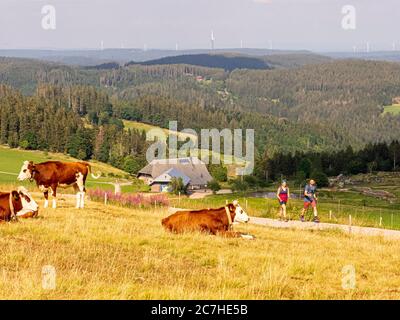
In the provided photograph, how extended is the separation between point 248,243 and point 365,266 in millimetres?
3732

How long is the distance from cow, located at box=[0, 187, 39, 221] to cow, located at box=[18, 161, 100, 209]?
3.69 metres

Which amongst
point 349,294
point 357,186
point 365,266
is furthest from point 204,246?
point 357,186

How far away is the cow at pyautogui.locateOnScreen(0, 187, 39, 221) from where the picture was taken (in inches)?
718

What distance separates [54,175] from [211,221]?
746cm

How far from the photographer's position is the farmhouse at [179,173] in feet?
425

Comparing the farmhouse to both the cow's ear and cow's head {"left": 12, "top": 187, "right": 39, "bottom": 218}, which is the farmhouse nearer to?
cow's head {"left": 12, "top": 187, "right": 39, "bottom": 218}

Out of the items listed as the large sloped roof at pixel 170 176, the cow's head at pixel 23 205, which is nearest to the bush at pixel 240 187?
the large sloped roof at pixel 170 176

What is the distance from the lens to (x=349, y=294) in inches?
459

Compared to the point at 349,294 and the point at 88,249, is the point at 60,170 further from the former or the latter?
the point at 349,294

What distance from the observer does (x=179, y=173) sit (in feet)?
448

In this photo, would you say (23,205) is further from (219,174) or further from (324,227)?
(219,174)

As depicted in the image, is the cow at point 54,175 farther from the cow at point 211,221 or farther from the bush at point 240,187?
the bush at point 240,187

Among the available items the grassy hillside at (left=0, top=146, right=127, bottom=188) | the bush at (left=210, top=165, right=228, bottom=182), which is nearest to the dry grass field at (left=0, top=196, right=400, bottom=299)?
the grassy hillside at (left=0, top=146, right=127, bottom=188)

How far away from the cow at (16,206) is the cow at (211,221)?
169 inches
